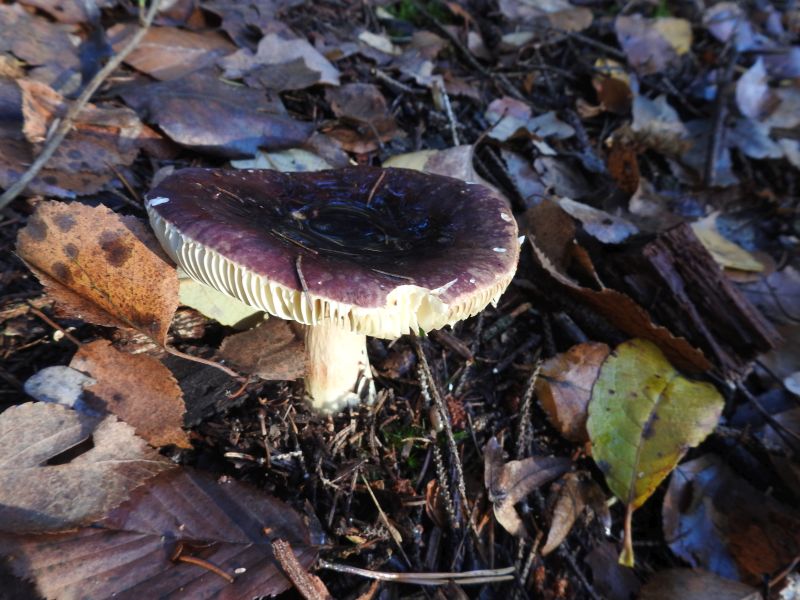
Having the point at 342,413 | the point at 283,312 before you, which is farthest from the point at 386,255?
the point at 342,413

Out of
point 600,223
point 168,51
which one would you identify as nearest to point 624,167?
point 600,223

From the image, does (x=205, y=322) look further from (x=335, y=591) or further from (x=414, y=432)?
(x=335, y=591)

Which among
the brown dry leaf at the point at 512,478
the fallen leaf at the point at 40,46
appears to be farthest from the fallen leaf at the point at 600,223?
the fallen leaf at the point at 40,46

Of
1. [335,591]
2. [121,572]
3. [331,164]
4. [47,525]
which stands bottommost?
[335,591]

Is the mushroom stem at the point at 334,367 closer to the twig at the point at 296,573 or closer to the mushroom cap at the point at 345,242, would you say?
the mushroom cap at the point at 345,242

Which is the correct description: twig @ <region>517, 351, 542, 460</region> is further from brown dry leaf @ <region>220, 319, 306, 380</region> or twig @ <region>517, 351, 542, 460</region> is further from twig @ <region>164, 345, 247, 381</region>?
twig @ <region>164, 345, 247, 381</region>

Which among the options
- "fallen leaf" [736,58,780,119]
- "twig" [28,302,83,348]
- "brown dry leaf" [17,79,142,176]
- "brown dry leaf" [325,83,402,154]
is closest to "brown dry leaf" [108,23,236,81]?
"brown dry leaf" [17,79,142,176]
